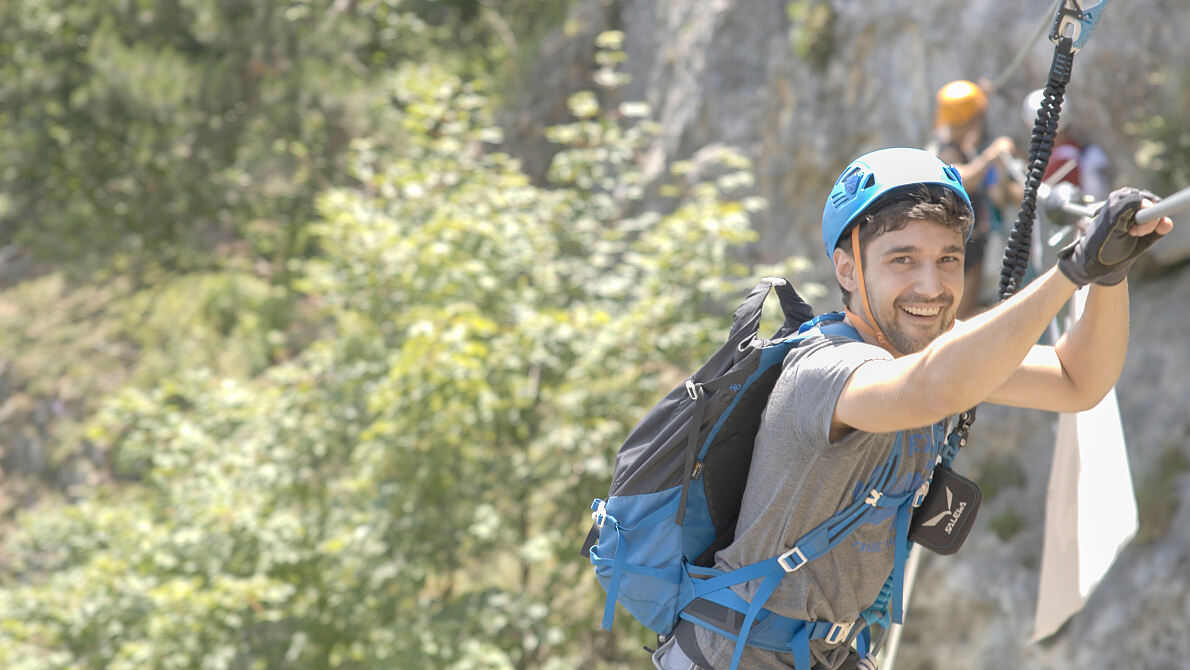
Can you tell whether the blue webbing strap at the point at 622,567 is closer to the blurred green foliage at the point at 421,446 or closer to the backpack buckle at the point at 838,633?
the backpack buckle at the point at 838,633

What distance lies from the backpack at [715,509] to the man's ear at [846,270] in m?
0.07

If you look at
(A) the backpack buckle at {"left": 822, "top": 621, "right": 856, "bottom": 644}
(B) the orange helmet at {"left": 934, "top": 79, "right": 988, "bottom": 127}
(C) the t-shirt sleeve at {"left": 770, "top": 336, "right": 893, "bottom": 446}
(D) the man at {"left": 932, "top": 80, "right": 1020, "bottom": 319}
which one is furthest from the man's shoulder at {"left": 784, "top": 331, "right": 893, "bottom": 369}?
(B) the orange helmet at {"left": 934, "top": 79, "right": 988, "bottom": 127}

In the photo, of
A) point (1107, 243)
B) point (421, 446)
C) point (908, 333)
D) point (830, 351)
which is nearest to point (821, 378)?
point (830, 351)

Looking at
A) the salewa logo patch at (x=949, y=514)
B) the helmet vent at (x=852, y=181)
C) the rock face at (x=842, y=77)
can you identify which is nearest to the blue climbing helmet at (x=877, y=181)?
the helmet vent at (x=852, y=181)

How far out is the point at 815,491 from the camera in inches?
64.4

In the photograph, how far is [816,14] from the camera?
24.5 feet

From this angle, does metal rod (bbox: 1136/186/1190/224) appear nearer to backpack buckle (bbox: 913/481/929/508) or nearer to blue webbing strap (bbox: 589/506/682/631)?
backpack buckle (bbox: 913/481/929/508)

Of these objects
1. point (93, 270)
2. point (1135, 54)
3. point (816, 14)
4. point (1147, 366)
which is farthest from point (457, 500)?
point (93, 270)

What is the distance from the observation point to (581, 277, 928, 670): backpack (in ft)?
5.67

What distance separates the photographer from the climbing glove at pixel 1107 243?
1267 millimetres

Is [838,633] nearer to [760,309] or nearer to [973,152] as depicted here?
[760,309]

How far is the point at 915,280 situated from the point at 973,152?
358cm

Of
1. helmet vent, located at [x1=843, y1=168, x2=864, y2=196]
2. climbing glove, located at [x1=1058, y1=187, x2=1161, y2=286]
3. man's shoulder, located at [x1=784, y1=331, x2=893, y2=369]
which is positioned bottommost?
man's shoulder, located at [x1=784, y1=331, x2=893, y2=369]

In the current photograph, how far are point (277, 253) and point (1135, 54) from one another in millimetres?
8609
